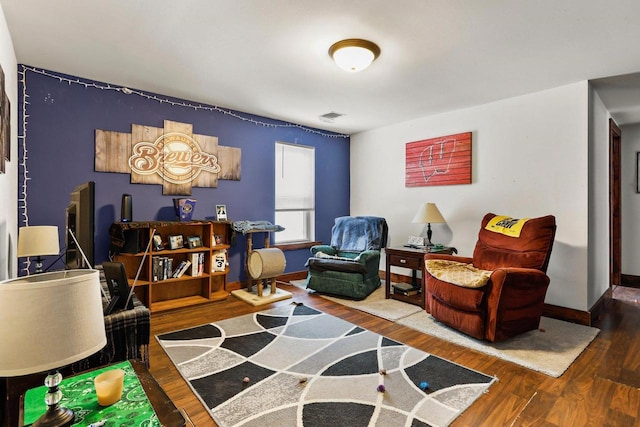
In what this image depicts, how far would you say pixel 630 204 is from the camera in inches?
186

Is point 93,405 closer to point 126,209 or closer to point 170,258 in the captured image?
point 126,209

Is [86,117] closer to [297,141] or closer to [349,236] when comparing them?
[297,141]

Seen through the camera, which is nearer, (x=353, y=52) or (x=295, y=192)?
(x=353, y=52)

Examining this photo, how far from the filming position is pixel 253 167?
14.8 ft

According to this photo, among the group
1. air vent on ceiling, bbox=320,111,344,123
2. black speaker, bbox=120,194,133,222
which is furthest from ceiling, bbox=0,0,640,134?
→ black speaker, bbox=120,194,133,222

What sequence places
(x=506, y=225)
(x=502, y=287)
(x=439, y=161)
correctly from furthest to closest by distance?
(x=439, y=161), (x=506, y=225), (x=502, y=287)

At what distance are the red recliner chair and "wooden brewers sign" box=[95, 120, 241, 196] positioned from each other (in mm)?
2790

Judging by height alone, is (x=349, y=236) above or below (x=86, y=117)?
below

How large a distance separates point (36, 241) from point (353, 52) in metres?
2.82

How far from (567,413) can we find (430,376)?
29.5 inches

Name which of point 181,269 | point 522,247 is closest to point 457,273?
point 522,247

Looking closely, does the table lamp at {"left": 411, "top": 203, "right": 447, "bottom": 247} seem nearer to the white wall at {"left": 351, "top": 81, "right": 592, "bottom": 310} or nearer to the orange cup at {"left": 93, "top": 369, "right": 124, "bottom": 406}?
the white wall at {"left": 351, "top": 81, "right": 592, "bottom": 310}

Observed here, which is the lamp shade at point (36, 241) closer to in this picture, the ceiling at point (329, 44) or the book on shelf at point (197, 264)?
the book on shelf at point (197, 264)

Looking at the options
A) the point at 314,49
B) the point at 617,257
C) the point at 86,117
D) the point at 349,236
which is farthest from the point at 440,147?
the point at 86,117
